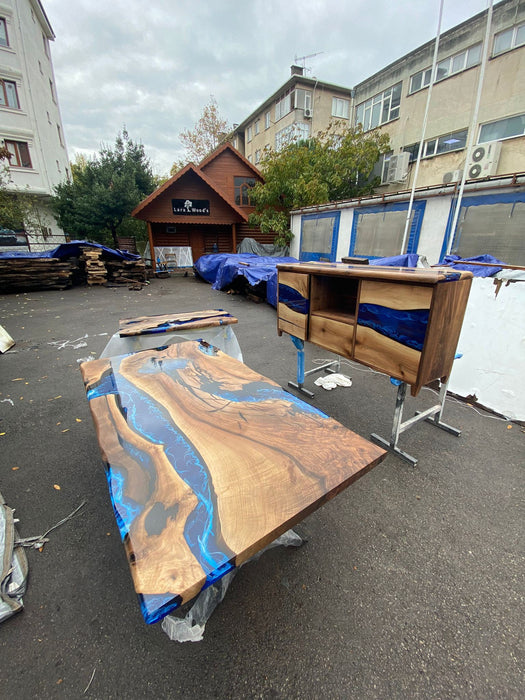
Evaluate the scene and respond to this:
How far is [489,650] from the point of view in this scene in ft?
4.06

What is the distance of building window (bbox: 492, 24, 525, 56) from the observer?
989 centimetres

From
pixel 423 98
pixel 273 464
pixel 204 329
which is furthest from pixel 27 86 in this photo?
pixel 273 464

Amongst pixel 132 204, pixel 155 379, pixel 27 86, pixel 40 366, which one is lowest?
pixel 40 366

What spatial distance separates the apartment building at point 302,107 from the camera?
1947 cm

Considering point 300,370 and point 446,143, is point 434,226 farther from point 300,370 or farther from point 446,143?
point 446,143

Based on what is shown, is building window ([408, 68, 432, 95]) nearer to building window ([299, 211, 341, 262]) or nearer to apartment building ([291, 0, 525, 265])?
apartment building ([291, 0, 525, 265])

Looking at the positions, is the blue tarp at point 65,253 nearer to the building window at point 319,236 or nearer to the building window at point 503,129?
the building window at point 319,236

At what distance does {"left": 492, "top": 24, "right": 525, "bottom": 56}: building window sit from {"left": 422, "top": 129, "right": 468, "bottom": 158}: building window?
2381 mm

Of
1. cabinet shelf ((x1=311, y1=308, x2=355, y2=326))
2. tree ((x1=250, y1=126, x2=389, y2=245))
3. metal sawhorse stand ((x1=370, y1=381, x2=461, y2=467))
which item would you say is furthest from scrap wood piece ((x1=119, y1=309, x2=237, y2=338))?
tree ((x1=250, y1=126, x2=389, y2=245))

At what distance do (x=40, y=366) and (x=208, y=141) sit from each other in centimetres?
2840

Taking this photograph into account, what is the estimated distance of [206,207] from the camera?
13.7 meters

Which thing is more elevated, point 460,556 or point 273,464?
point 273,464

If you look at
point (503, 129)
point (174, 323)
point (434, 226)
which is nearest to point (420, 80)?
point (503, 129)

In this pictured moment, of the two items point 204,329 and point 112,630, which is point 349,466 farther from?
point 204,329
